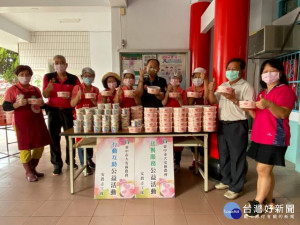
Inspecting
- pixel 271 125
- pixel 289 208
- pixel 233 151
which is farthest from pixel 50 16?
pixel 289 208

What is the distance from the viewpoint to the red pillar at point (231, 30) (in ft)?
9.27

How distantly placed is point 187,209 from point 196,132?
835mm

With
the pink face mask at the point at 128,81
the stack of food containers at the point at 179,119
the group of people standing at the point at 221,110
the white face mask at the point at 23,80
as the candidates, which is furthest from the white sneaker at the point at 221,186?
the white face mask at the point at 23,80

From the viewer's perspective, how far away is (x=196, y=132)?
8.16ft

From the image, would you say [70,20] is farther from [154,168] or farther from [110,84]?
[154,168]

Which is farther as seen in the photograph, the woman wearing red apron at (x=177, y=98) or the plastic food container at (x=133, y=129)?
the woman wearing red apron at (x=177, y=98)

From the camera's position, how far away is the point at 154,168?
2572 mm

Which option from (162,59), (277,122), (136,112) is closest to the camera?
(277,122)

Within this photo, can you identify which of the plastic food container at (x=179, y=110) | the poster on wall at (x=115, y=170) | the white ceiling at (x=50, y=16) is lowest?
the poster on wall at (x=115, y=170)

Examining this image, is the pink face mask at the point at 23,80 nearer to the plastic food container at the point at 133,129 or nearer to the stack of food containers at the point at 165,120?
the plastic food container at the point at 133,129

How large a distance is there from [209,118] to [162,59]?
252 centimetres

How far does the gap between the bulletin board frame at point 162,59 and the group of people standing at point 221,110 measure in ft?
5.08

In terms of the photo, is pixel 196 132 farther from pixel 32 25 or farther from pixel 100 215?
pixel 32 25

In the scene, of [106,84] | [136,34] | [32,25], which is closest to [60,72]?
[106,84]
